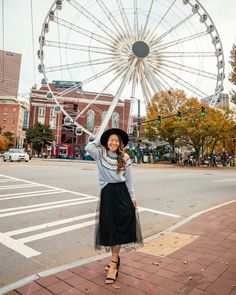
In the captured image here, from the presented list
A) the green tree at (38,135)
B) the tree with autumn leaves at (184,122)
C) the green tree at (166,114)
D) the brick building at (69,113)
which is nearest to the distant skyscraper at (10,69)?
the tree with autumn leaves at (184,122)

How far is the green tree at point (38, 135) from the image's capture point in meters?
60.2

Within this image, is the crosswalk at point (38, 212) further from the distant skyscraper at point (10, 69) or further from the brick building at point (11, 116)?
the brick building at point (11, 116)

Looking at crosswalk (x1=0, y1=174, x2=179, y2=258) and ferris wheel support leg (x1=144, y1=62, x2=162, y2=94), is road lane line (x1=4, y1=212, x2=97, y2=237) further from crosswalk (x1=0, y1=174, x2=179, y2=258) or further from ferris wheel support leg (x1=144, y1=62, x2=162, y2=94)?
ferris wheel support leg (x1=144, y1=62, x2=162, y2=94)

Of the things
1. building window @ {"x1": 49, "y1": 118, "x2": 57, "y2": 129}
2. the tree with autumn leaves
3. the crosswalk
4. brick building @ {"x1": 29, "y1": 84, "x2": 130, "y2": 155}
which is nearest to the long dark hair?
the crosswalk

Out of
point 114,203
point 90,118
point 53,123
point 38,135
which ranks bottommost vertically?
point 114,203

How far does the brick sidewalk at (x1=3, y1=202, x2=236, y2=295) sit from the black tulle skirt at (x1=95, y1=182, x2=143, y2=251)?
0.41 metres

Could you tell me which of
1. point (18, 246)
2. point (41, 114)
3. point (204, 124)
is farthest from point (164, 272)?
point (41, 114)

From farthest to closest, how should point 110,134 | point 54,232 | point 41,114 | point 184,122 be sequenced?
point 41,114 < point 184,122 < point 54,232 < point 110,134

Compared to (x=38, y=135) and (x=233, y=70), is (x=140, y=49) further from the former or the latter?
(x=38, y=135)

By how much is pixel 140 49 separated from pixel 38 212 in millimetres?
23809

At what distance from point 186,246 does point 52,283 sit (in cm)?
222

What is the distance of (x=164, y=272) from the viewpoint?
3342 millimetres

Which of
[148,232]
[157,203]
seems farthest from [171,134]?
[148,232]

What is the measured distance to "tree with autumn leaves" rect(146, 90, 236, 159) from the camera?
3578 cm
